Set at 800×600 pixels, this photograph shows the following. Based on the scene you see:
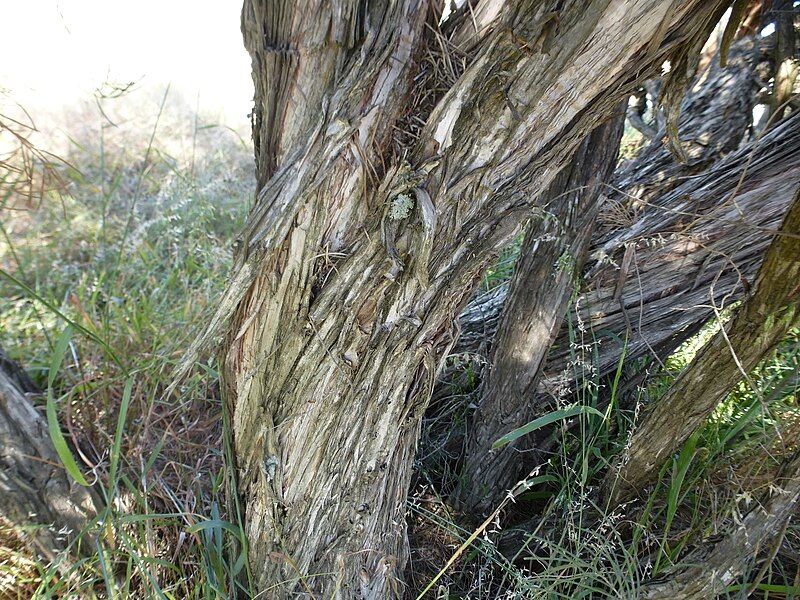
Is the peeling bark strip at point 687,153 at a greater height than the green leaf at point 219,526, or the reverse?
the peeling bark strip at point 687,153

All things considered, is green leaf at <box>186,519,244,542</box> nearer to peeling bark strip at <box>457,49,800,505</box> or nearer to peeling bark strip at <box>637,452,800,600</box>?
peeling bark strip at <box>457,49,800,505</box>

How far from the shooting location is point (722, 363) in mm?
1298

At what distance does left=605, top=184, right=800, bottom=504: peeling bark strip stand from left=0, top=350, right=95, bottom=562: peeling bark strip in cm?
141

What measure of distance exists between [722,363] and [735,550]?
1.46ft

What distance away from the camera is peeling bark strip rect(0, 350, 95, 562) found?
149 centimetres

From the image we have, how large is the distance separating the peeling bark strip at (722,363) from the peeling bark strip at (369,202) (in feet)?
1.40

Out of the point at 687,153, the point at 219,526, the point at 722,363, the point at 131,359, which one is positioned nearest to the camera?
the point at 722,363

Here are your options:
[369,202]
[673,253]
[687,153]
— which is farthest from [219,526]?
[687,153]

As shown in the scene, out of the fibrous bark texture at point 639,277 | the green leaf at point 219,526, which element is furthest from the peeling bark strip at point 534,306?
the green leaf at point 219,526

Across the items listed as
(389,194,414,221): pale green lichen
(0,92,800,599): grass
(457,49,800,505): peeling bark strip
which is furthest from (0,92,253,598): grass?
(457,49,800,505): peeling bark strip

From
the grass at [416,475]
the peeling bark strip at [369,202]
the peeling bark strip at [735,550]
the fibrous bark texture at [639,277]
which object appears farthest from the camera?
the fibrous bark texture at [639,277]

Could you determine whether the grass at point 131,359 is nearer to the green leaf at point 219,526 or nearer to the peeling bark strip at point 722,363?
the green leaf at point 219,526

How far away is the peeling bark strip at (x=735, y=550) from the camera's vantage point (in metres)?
1.32

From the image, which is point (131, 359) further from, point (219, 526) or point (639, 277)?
point (639, 277)
